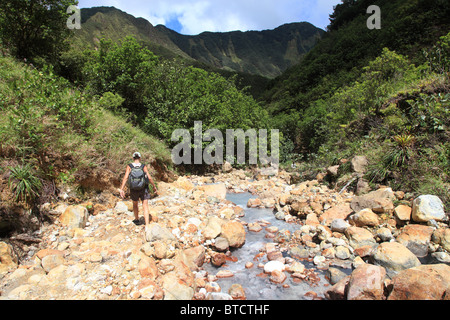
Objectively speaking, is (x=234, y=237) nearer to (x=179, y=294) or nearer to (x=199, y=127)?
(x=179, y=294)

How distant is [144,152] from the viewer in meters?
9.00

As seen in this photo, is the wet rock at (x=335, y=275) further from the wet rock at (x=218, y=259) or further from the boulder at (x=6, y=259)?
the boulder at (x=6, y=259)

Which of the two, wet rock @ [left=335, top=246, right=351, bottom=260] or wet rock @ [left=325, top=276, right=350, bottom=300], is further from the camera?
wet rock @ [left=335, top=246, right=351, bottom=260]

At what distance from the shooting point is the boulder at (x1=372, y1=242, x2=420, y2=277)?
14.3 ft

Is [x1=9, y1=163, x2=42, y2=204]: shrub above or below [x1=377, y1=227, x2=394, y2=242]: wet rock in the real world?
above

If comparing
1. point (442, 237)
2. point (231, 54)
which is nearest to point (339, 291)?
point (442, 237)

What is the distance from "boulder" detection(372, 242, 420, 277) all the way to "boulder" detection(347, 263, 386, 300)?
0.66 meters

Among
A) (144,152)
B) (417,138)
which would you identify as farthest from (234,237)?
(417,138)

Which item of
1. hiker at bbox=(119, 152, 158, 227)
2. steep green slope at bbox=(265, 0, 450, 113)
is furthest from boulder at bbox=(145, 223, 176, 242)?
steep green slope at bbox=(265, 0, 450, 113)

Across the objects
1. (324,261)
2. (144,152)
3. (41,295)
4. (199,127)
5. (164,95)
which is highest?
(164,95)

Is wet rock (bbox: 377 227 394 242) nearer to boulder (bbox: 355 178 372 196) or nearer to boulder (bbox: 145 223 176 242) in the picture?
boulder (bbox: 355 178 372 196)

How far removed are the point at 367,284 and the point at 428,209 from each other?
10.0ft

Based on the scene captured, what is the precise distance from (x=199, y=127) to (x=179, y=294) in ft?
35.0

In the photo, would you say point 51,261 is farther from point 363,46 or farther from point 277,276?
point 363,46
